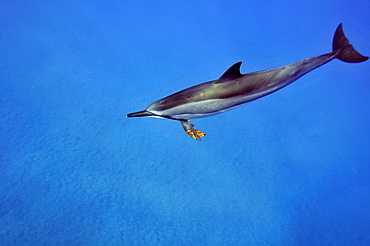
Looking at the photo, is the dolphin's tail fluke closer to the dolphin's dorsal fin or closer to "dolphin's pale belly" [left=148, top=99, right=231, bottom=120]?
the dolphin's dorsal fin

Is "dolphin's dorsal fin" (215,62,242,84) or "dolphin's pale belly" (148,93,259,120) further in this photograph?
"dolphin's pale belly" (148,93,259,120)

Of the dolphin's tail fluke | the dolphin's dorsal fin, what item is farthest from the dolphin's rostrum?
the dolphin's tail fluke

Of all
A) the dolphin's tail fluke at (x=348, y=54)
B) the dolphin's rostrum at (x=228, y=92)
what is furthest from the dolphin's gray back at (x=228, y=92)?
the dolphin's tail fluke at (x=348, y=54)

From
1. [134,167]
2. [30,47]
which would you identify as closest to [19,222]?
[134,167]

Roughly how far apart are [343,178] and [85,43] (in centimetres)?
467

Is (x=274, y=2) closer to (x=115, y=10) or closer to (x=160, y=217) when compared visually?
(x=115, y=10)

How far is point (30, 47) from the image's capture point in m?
5.23

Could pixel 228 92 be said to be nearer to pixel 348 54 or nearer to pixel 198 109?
pixel 198 109

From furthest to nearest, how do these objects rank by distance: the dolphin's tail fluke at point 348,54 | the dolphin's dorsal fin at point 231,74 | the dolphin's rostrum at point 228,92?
the dolphin's tail fluke at point 348,54 → the dolphin's rostrum at point 228,92 → the dolphin's dorsal fin at point 231,74

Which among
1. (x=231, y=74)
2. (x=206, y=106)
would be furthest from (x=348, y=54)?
(x=206, y=106)

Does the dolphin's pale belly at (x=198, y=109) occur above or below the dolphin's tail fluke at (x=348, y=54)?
above

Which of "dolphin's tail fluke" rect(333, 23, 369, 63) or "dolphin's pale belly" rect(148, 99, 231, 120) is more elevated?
"dolphin's pale belly" rect(148, 99, 231, 120)

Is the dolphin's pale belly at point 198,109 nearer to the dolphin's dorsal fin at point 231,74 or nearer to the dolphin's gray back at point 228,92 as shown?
the dolphin's gray back at point 228,92

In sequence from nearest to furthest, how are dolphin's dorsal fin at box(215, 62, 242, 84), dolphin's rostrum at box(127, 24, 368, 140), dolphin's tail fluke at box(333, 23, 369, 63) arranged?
dolphin's dorsal fin at box(215, 62, 242, 84) → dolphin's rostrum at box(127, 24, 368, 140) → dolphin's tail fluke at box(333, 23, 369, 63)
